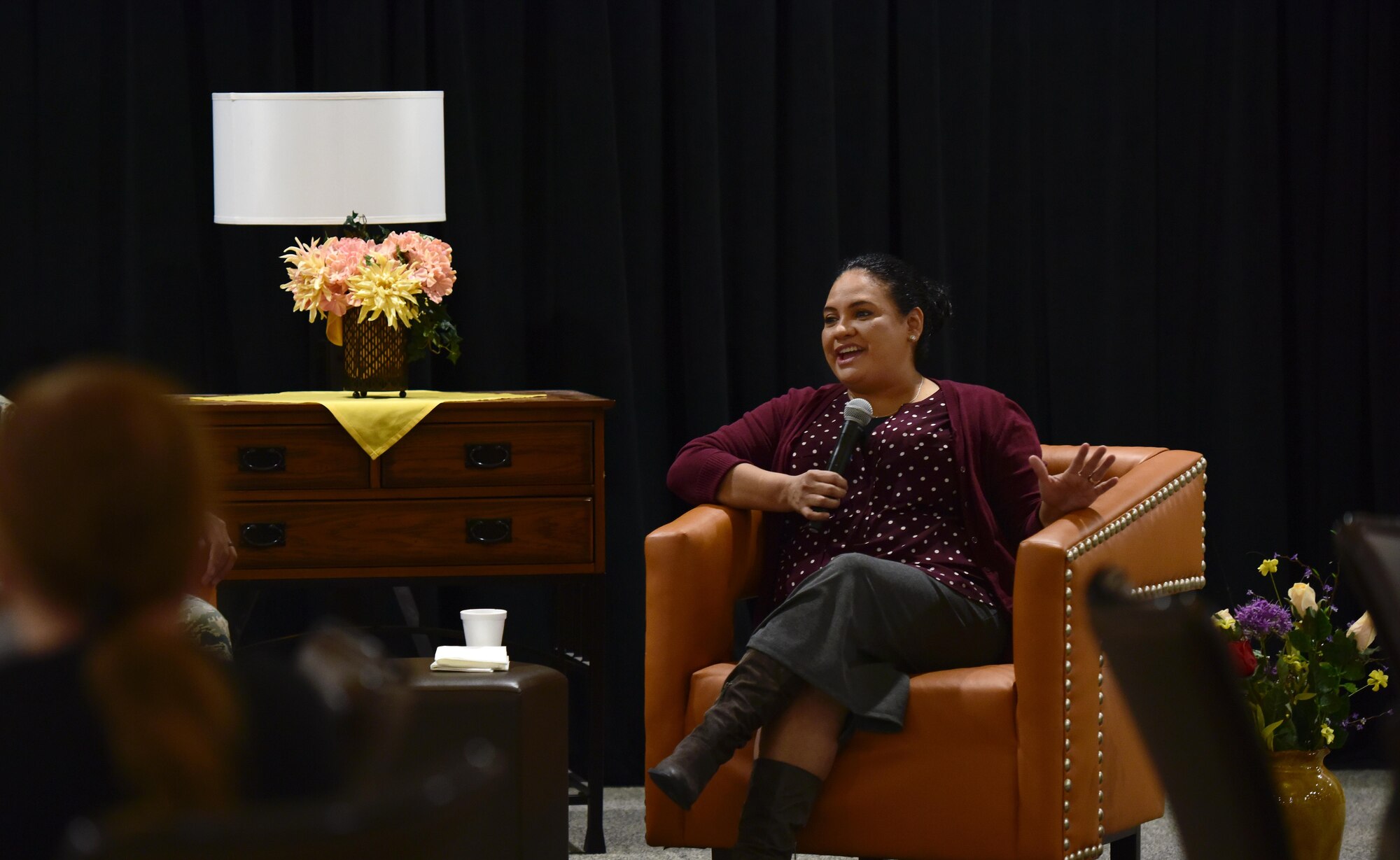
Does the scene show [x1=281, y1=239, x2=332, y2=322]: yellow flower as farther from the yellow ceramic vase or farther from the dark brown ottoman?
the yellow ceramic vase

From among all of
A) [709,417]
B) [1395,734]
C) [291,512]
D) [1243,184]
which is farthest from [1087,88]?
[1395,734]

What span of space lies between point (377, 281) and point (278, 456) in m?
0.39

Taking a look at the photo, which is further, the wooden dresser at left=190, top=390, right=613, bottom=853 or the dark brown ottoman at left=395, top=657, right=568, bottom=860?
the wooden dresser at left=190, top=390, right=613, bottom=853

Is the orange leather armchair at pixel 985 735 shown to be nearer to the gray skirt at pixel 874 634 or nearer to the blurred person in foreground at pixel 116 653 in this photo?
the gray skirt at pixel 874 634

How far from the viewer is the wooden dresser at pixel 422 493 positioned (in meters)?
3.14

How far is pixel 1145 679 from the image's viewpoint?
3.33 feet

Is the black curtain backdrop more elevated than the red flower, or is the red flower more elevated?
the black curtain backdrop

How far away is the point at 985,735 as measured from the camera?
8.48ft

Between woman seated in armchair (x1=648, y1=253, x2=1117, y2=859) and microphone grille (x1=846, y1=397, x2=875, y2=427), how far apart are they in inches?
4.5

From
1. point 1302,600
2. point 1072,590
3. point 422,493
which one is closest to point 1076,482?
point 1072,590

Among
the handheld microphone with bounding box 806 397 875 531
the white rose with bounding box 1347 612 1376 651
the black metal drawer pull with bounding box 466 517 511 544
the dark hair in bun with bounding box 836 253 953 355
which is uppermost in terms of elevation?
the dark hair in bun with bounding box 836 253 953 355

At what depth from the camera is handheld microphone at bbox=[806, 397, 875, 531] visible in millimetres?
2906

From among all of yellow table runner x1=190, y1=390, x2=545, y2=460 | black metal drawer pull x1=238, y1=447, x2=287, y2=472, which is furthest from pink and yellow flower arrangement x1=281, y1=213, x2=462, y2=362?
black metal drawer pull x1=238, y1=447, x2=287, y2=472

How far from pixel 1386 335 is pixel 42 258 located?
10.5 feet
